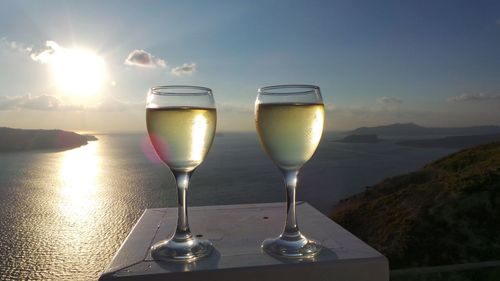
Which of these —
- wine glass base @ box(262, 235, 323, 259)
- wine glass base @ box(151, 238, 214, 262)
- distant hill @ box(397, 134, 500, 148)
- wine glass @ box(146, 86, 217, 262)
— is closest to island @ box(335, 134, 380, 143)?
distant hill @ box(397, 134, 500, 148)

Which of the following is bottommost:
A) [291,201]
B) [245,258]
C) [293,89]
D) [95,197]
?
[95,197]

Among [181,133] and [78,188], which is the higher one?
[181,133]

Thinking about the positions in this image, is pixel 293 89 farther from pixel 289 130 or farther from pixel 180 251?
pixel 180 251

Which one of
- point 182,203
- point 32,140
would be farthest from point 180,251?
point 32,140

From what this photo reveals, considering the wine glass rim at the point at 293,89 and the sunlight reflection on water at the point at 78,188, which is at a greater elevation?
the wine glass rim at the point at 293,89

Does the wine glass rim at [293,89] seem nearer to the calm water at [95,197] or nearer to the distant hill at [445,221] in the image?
the distant hill at [445,221]

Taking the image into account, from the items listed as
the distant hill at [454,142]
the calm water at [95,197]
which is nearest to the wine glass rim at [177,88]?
the calm water at [95,197]
